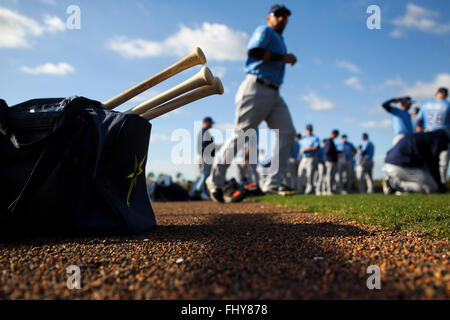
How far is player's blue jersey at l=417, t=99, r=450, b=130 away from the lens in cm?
783

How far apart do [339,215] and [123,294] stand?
250 centimetres

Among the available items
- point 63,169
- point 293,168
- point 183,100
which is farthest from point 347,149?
point 63,169

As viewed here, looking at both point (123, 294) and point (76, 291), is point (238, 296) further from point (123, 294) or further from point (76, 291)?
point (76, 291)

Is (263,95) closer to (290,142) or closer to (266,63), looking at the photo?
(266,63)

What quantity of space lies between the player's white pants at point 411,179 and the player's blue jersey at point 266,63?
13.8ft

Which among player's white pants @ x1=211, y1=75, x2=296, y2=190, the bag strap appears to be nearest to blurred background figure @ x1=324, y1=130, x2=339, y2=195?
player's white pants @ x1=211, y1=75, x2=296, y2=190

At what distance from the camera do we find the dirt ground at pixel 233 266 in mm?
1137

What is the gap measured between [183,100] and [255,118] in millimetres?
2220

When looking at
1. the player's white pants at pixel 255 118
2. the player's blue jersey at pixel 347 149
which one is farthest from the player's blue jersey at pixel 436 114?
the player's white pants at pixel 255 118

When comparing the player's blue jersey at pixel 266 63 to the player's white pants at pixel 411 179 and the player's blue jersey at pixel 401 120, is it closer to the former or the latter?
the player's white pants at pixel 411 179

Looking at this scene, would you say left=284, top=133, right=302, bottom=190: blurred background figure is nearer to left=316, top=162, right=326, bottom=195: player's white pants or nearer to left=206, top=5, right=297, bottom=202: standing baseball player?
left=316, top=162, right=326, bottom=195: player's white pants

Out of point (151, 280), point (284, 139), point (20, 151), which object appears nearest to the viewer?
point (151, 280)

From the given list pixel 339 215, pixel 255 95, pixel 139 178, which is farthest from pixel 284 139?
pixel 139 178

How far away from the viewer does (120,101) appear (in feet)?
8.20
